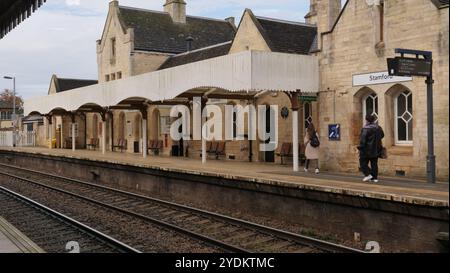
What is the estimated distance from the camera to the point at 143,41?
35.3 metres

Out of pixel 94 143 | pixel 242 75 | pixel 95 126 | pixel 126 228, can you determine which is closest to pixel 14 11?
pixel 126 228

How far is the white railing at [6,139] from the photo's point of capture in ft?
178

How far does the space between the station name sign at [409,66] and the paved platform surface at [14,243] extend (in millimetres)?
7568

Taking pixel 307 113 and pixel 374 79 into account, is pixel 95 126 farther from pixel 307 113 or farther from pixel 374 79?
pixel 374 79

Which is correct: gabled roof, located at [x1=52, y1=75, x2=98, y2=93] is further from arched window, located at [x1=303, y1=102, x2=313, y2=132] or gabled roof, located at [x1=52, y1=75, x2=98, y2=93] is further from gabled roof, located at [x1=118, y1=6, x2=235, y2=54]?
arched window, located at [x1=303, y1=102, x2=313, y2=132]

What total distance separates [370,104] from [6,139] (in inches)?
1914

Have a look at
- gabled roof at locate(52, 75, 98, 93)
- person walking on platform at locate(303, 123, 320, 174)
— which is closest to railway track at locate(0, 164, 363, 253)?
person walking on platform at locate(303, 123, 320, 174)

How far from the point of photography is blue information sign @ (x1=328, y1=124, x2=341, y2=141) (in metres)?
15.9

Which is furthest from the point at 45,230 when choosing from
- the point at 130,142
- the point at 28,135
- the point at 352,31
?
the point at 28,135

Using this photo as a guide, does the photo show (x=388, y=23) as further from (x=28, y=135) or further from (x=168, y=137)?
(x=28, y=135)

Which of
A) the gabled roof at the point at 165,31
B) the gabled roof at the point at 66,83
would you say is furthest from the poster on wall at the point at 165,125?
the gabled roof at the point at 66,83

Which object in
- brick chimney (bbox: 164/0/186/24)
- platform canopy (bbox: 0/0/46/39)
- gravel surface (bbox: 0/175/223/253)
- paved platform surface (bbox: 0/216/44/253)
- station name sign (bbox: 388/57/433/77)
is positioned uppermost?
brick chimney (bbox: 164/0/186/24)

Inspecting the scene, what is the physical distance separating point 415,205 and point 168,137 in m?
22.0

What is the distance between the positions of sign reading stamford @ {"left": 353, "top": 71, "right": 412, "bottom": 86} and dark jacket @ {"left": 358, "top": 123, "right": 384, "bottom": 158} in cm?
274
